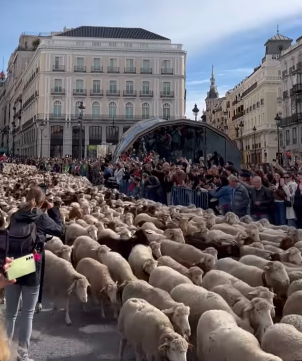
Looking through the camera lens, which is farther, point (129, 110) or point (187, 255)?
point (129, 110)

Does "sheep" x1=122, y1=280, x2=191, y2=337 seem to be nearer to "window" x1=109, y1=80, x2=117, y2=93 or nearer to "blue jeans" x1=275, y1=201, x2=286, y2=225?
"blue jeans" x1=275, y1=201, x2=286, y2=225

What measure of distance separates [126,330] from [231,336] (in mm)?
1364

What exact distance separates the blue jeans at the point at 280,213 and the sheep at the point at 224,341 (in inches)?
254

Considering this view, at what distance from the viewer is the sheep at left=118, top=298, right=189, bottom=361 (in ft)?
14.5

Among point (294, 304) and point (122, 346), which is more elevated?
point (294, 304)

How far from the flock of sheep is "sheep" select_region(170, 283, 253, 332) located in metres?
0.01

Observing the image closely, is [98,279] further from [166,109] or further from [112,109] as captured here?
[166,109]

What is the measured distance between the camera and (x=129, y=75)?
70.9 m

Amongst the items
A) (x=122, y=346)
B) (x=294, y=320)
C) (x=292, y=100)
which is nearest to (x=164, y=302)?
(x=122, y=346)

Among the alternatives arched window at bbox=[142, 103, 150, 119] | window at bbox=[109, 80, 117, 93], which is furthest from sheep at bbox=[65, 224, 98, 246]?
window at bbox=[109, 80, 117, 93]

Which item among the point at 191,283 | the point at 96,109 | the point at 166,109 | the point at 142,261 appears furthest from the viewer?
the point at 166,109

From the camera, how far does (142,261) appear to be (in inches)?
296

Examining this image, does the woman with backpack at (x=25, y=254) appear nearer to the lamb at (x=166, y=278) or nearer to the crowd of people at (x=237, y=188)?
the lamb at (x=166, y=278)

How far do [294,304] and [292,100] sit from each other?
2038 inches
